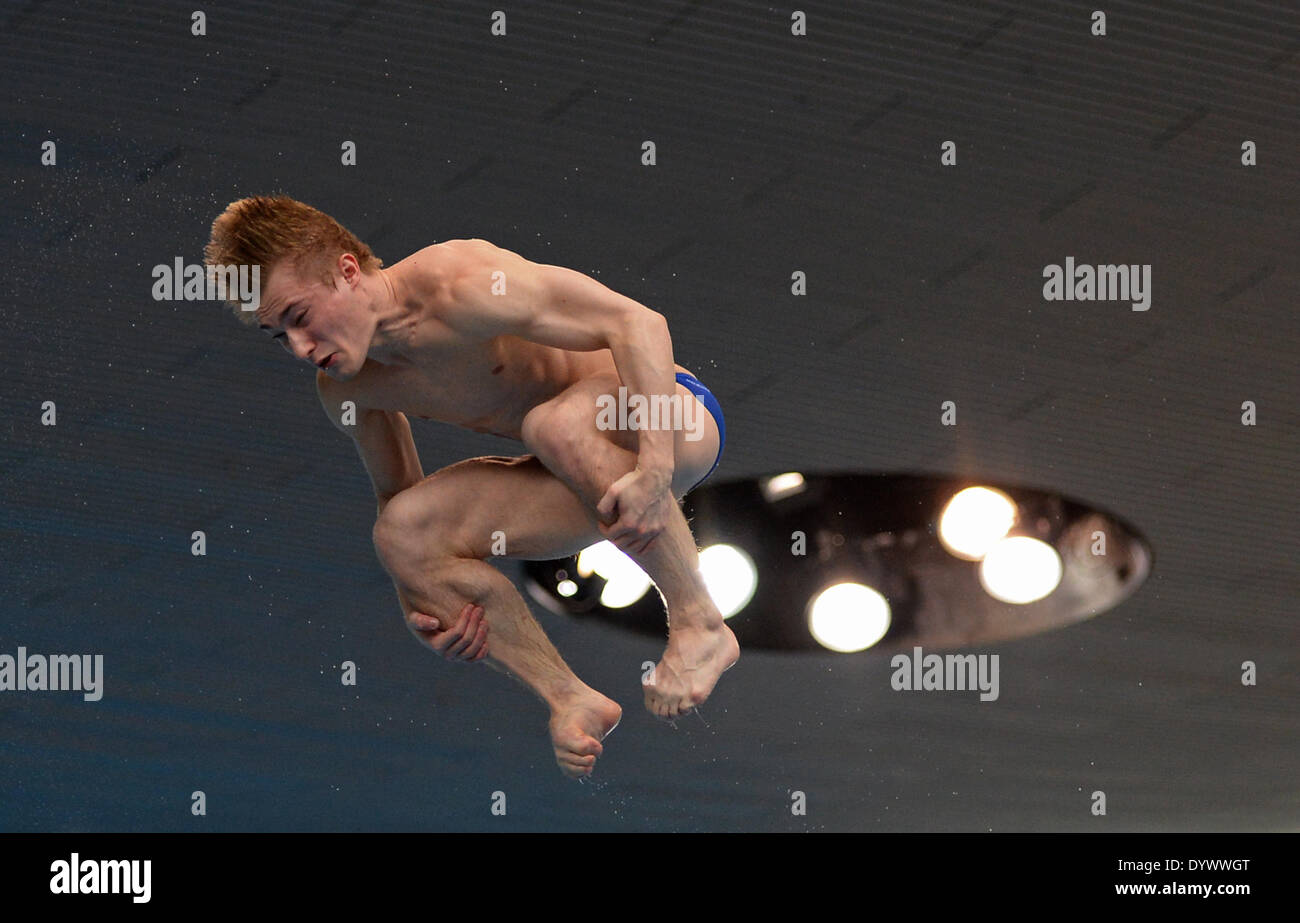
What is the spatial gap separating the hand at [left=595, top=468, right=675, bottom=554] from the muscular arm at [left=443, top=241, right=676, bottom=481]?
0.03 meters

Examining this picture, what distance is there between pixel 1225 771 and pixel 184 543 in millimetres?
6250

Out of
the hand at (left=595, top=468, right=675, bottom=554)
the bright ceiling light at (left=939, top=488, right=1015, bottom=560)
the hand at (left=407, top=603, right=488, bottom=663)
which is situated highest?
the bright ceiling light at (left=939, top=488, right=1015, bottom=560)

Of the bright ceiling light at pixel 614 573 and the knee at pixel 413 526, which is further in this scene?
the bright ceiling light at pixel 614 573

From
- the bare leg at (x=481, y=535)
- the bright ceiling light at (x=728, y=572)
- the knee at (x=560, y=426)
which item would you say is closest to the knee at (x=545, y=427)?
the knee at (x=560, y=426)

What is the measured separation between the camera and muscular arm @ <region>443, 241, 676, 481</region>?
12.4 ft

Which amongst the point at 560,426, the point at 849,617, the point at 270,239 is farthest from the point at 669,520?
the point at 849,617

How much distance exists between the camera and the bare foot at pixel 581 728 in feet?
13.5

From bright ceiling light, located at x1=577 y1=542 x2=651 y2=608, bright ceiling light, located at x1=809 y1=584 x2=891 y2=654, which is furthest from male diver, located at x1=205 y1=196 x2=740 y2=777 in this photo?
bright ceiling light, located at x1=809 y1=584 x2=891 y2=654

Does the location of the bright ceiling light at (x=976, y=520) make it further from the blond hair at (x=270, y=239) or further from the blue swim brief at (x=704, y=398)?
the blond hair at (x=270, y=239)

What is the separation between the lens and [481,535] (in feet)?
13.5

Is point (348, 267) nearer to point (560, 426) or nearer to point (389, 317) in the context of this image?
point (389, 317)

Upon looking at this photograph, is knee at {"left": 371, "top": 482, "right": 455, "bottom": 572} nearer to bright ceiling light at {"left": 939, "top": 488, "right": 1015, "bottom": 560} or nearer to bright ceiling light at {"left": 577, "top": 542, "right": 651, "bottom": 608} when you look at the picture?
bright ceiling light at {"left": 577, "top": 542, "right": 651, "bottom": 608}

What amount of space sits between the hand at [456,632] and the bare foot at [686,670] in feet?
1.52
